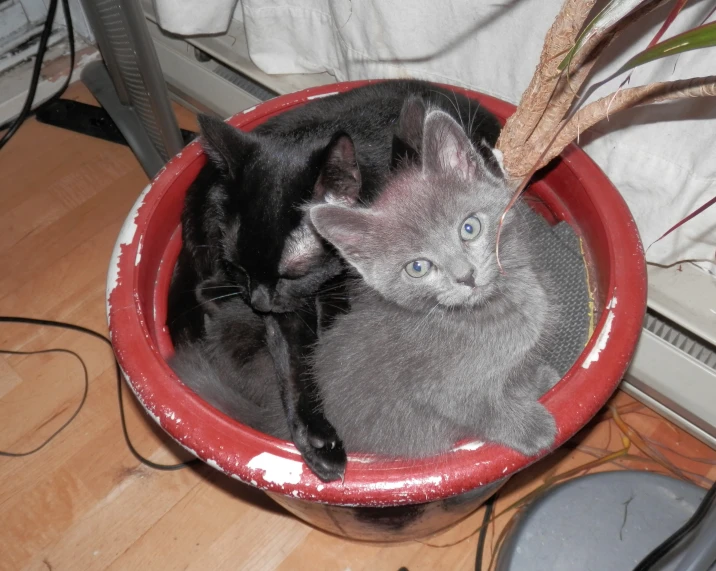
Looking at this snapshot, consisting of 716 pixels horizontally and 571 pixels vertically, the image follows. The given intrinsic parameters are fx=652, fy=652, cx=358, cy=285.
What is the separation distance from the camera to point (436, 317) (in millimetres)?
849

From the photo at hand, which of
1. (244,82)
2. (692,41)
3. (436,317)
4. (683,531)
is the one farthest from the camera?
(244,82)

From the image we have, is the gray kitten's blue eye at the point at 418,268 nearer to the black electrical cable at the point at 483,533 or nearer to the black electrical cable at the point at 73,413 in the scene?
the black electrical cable at the point at 483,533

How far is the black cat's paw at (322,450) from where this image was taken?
84 centimetres

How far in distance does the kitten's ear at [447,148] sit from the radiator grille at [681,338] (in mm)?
668

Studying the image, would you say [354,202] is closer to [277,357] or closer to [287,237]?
[287,237]

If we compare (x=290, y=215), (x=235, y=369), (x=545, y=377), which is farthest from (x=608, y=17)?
(x=235, y=369)

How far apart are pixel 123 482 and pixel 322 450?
719mm

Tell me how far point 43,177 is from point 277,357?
1.25 m

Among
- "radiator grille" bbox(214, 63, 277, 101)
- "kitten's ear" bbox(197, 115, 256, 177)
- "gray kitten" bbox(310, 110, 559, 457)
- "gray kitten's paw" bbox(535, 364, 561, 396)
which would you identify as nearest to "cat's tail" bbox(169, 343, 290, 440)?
"gray kitten" bbox(310, 110, 559, 457)

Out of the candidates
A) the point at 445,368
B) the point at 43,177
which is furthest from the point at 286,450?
the point at 43,177

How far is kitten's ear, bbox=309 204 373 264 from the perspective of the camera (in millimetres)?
773

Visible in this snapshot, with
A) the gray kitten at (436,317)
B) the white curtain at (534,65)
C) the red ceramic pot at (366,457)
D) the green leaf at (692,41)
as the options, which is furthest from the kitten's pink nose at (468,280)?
the white curtain at (534,65)

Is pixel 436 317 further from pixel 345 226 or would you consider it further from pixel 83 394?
pixel 83 394

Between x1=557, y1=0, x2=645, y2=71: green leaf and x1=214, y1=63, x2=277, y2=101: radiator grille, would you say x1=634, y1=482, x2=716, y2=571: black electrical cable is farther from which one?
x1=214, y1=63, x2=277, y2=101: radiator grille
